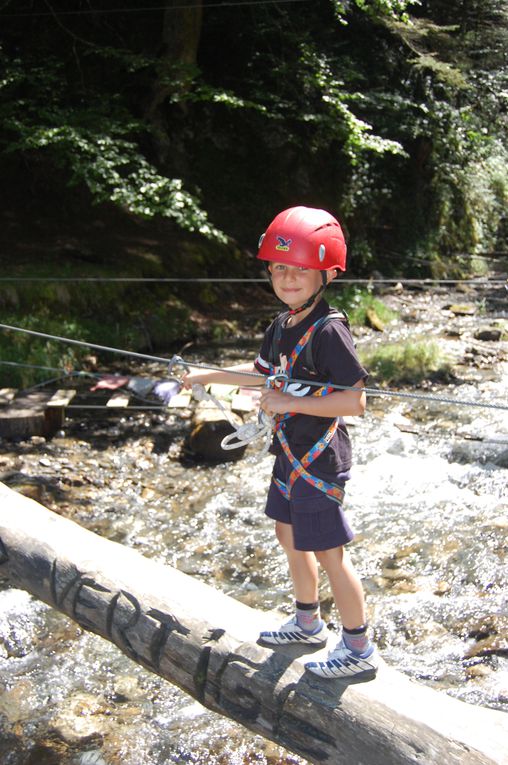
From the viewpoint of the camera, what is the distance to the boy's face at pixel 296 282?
2523 mm

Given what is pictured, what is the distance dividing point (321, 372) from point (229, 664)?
114 centimetres

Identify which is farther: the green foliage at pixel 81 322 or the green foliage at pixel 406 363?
the green foliage at pixel 406 363

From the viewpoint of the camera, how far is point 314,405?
2.45 metres

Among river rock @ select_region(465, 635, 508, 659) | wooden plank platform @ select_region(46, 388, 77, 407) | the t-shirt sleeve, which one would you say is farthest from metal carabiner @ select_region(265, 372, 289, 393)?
wooden plank platform @ select_region(46, 388, 77, 407)

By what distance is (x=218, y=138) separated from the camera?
530 inches

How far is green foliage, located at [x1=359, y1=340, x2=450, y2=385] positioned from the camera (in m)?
8.41

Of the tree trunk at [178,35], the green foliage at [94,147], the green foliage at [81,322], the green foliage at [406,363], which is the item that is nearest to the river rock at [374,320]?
the green foliage at [406,363]

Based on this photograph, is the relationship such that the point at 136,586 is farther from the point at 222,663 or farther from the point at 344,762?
the point at 344,762

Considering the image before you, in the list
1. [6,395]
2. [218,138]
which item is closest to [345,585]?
[6,395]

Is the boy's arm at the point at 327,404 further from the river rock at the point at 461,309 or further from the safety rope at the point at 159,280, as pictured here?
the river rock at the point at 461,309

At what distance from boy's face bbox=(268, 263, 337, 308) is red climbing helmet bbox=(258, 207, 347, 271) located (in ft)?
0.16

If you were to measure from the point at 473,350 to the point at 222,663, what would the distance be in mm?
7374

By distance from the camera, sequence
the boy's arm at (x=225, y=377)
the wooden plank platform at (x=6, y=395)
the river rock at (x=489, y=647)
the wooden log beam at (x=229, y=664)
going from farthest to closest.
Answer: the wooden plank platform at (x=6, y=395)
the river rock at (x=489, y=647)
the boy's arm at (x=225, y=377)
the wooden log beam at (x=229, y=664)

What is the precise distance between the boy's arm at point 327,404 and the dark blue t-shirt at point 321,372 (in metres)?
0.04
